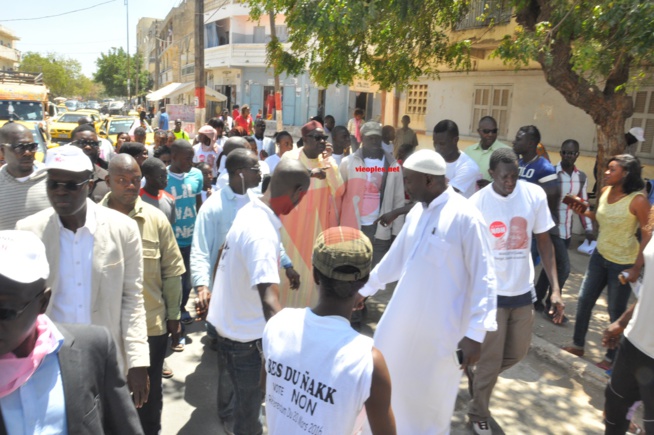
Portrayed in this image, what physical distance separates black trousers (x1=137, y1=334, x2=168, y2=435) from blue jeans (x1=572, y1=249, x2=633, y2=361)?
385 cm

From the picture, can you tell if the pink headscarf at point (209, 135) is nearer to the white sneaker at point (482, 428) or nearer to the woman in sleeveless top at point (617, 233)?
the woman in sleeveless top at point (617, 233)

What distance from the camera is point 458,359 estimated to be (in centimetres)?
304

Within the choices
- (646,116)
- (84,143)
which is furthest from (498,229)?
(646,116)

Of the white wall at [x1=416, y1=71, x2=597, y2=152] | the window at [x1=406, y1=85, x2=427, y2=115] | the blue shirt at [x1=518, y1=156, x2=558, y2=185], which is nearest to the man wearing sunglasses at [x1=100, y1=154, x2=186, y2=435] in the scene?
the blue shirt at [x1=518, y1=156, x2=558, y2=185]

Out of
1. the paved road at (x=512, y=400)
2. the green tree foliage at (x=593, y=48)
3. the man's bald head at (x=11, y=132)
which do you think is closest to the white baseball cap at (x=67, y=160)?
the man's bald head at (x=11, y=132)

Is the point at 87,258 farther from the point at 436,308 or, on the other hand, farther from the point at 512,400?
the point at 512,400

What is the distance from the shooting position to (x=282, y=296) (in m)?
4.65

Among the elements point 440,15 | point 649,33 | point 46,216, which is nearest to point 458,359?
point 46,216

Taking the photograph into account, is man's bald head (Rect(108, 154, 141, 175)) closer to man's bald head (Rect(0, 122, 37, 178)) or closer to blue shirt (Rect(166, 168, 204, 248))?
man's bald head (Rect(0, 122, 37, 178))

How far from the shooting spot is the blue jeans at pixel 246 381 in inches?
119

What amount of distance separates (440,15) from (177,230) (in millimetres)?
6624

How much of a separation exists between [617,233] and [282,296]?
9.97ft

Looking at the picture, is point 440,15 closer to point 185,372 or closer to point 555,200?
point 555,200

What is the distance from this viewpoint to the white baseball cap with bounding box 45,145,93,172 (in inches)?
93.0
